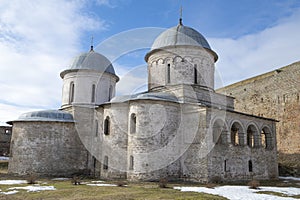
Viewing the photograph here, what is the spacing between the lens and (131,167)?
14195 millimetres

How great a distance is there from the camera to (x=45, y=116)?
56.2 feet

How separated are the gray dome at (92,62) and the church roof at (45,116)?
12.6 feet

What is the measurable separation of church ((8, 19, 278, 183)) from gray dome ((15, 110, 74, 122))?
0.06 meters

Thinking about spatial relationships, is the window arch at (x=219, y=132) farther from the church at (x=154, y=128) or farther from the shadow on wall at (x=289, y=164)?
the shadow on wall at (x=289, y=164)

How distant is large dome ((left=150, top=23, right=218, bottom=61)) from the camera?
17347mm

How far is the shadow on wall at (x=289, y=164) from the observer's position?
19766 mm

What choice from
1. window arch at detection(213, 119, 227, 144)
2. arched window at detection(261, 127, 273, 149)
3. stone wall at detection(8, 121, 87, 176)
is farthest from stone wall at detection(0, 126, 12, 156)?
arched window at detection(261, 127, 273, 149)

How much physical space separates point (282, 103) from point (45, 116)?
61.8 ft

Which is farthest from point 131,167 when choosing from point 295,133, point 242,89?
point 242,89

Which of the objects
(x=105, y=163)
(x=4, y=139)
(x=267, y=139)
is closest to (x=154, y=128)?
(x=105, y=163)

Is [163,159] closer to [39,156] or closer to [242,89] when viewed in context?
[39,156]

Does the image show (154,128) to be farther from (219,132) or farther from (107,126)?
(219,132)

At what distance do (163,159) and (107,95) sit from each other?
25.3 ft

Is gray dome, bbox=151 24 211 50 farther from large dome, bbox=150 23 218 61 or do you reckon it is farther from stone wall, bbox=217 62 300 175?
A: stone wall, bbox=217 62 300 175
